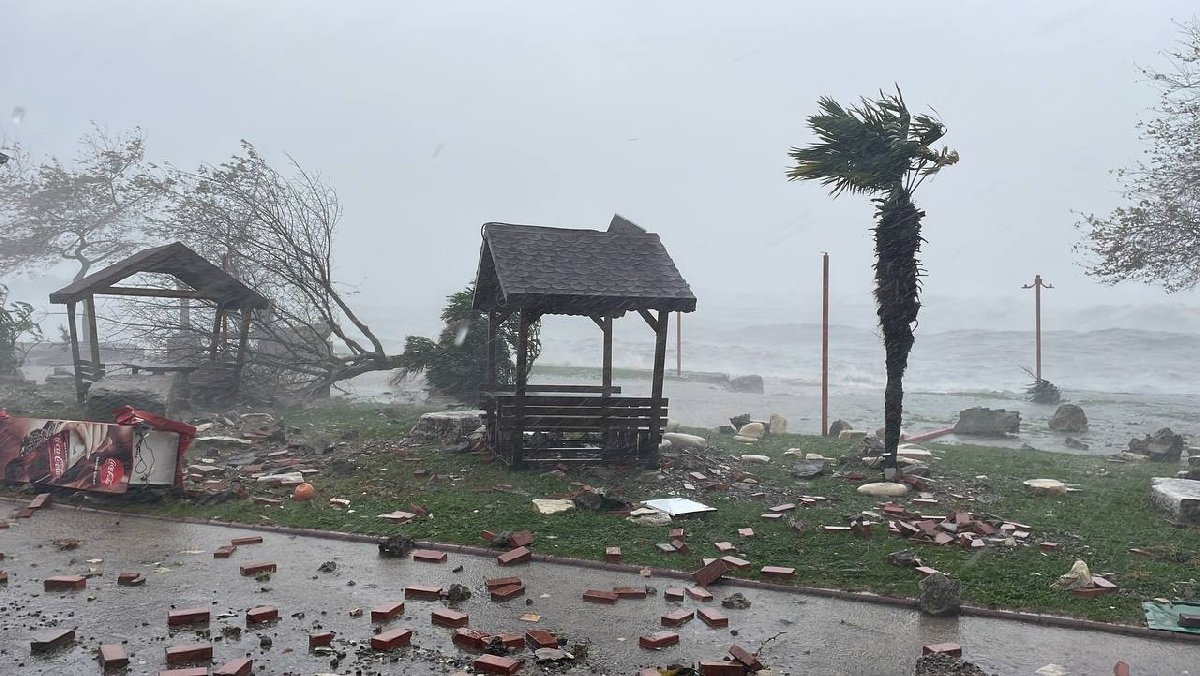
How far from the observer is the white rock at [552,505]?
8.57m

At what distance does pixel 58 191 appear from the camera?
37000mm

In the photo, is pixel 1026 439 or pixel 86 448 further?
pixel 1026 439

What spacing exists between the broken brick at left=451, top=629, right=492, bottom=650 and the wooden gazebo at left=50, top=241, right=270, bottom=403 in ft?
45.3

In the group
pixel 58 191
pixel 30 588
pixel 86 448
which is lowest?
pixel 30 588

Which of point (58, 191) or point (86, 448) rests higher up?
point (58, 191)

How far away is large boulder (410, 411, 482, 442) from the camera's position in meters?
12.8

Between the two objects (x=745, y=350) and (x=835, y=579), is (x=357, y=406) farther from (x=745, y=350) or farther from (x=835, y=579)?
(x=745, y=350)

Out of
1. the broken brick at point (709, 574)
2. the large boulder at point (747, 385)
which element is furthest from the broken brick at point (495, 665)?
the large boulder at point (747, 385)

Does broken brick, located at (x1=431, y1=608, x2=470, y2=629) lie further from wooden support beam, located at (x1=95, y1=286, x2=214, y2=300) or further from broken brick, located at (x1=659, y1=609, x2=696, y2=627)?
wooden support beam, located at (x1=95, y1=286, x2=214, y2=300)

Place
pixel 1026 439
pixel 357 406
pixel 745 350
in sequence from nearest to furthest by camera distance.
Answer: pixel 1026 439 → pixel 357 406 → pixel 745 350

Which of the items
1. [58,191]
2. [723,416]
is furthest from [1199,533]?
[58,191]

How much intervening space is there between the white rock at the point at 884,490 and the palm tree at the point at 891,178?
3.79 ft

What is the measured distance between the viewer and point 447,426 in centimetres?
1291

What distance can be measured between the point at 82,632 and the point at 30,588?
1.33 metres
